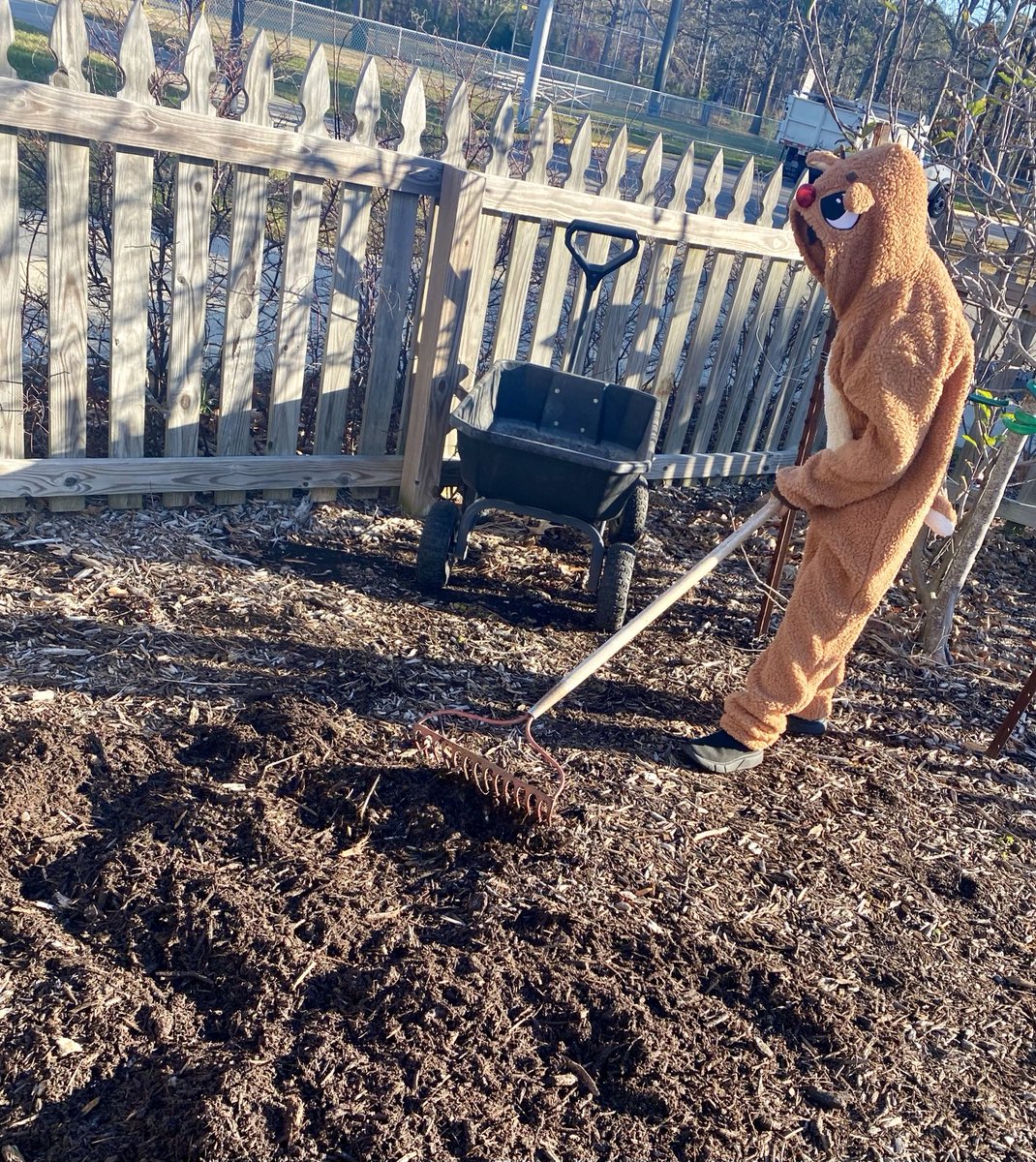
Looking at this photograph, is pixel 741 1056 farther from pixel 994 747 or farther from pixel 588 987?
pixel 994 747

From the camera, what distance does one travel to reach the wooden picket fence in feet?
11.8

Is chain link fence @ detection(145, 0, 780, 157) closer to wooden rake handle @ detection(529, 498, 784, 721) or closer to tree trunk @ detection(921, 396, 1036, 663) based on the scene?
tree trunk @ detection(921, 396, 1036, 663)

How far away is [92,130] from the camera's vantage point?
11.3ft

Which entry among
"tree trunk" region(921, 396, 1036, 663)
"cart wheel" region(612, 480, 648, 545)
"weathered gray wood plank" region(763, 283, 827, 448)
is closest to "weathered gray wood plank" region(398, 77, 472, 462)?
"cart wheel" region(612, 480, 648, 545)

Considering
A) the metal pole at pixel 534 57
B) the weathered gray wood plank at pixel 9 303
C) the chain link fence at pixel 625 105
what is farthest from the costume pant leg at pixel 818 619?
the chain link fence at pixel 625 105

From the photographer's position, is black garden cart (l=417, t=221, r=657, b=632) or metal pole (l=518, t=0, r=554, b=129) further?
metal pole (l=518, t=0, r=554, b=129)

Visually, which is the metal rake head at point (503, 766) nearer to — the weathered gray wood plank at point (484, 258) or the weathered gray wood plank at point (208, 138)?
the weathered gray wood plank at point (484, 258)

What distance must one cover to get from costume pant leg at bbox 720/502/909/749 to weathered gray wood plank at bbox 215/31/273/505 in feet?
7.78

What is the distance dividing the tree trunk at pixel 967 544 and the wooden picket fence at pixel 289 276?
1719 millimetres

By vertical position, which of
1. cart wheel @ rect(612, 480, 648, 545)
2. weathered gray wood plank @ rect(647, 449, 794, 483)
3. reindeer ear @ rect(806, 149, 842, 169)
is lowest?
weathered gray wood plank @ rect(647, 449, 794, 483)

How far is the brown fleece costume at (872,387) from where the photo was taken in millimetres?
2746

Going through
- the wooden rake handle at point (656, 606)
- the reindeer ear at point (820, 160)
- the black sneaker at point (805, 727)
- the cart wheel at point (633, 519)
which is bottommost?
the black sneaker at point (805, 727)

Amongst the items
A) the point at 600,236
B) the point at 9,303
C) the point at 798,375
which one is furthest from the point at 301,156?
the point at 798,375

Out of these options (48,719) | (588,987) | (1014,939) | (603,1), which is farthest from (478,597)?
(603,1)
